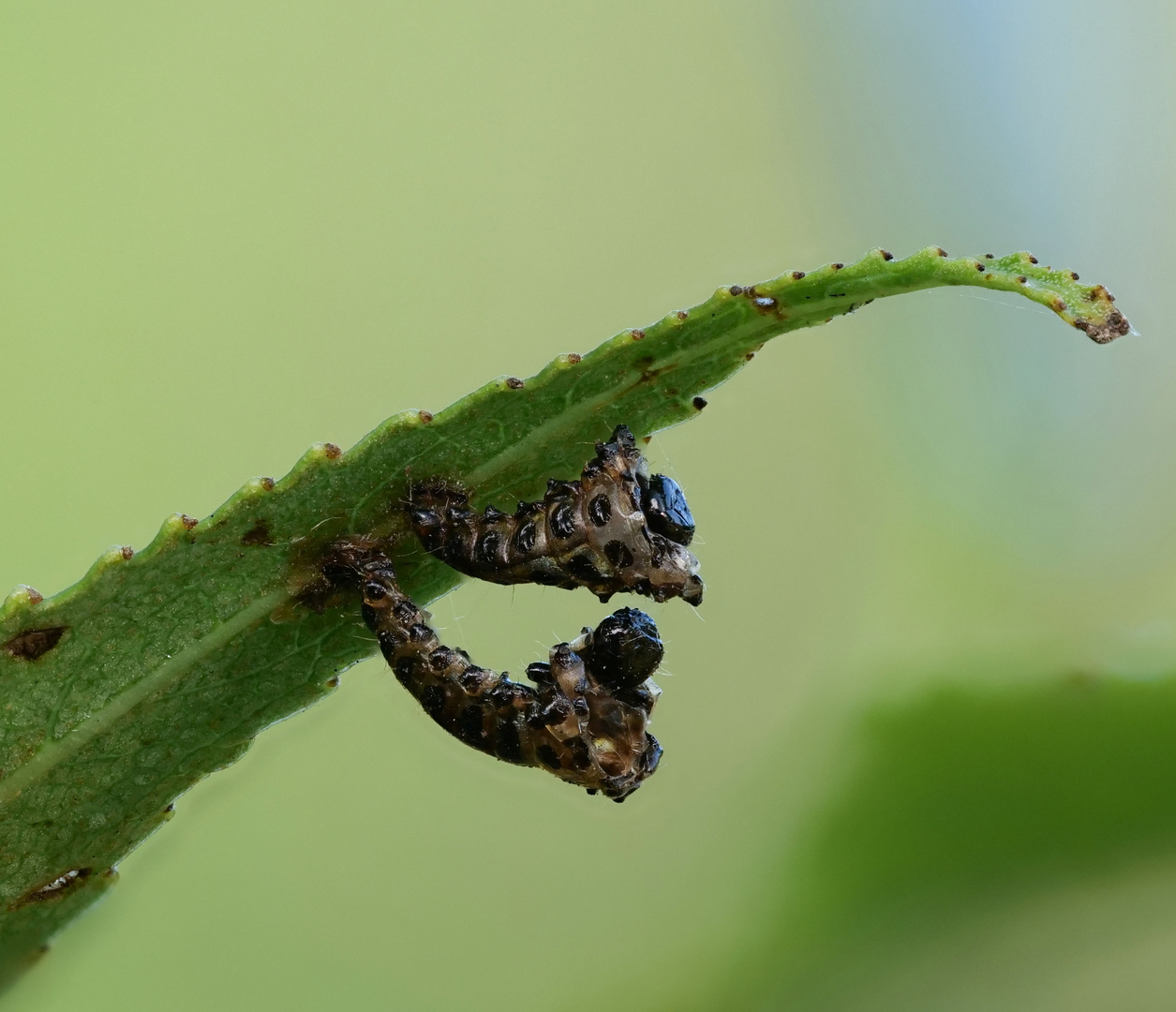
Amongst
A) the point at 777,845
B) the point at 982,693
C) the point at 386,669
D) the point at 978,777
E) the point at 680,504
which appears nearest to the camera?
the point at 680,504

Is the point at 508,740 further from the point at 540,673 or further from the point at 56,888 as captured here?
the point at 56,888

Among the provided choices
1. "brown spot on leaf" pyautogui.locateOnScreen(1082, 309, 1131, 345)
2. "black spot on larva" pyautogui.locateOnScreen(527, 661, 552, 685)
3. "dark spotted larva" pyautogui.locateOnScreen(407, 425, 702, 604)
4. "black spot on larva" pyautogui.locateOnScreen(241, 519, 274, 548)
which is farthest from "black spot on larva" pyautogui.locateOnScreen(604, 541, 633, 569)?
"brown spot on leaf" pyautogui.locateOnScreen(1082, 309, 1131, 345)

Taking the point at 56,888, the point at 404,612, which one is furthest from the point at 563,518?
the point at 56,888

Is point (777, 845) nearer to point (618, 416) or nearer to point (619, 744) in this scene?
point (619, 744)

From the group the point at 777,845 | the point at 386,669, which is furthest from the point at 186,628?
the point at 777,845

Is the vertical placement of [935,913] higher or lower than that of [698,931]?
higher

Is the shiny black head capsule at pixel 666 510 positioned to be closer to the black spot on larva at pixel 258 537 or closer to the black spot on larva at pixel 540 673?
the black spot on larva at pixel 540 673

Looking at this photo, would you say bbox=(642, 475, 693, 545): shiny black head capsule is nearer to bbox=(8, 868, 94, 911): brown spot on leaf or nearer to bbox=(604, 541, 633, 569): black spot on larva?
bbox=(604, 541, 633, 569): black spot on larva
